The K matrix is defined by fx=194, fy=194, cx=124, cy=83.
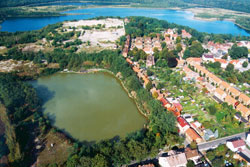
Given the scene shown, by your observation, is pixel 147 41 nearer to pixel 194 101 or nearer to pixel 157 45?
pixel 157 45

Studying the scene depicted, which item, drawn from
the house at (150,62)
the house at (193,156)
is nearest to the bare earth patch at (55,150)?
the house at (193,156)

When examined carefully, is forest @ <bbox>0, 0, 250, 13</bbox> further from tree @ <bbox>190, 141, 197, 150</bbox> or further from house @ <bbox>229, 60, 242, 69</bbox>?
tree @ <bbox>190, 141, 197, 150</bbox>

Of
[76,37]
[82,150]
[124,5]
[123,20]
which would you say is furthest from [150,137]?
[124,5]

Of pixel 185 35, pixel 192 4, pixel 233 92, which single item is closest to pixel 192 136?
pixel 233 92

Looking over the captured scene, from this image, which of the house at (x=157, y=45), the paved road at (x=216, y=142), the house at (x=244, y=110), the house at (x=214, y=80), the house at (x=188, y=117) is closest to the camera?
the paved road at (x=216, y=142)

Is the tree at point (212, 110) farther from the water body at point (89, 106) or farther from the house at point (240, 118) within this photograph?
the water body at point (89, 106)
